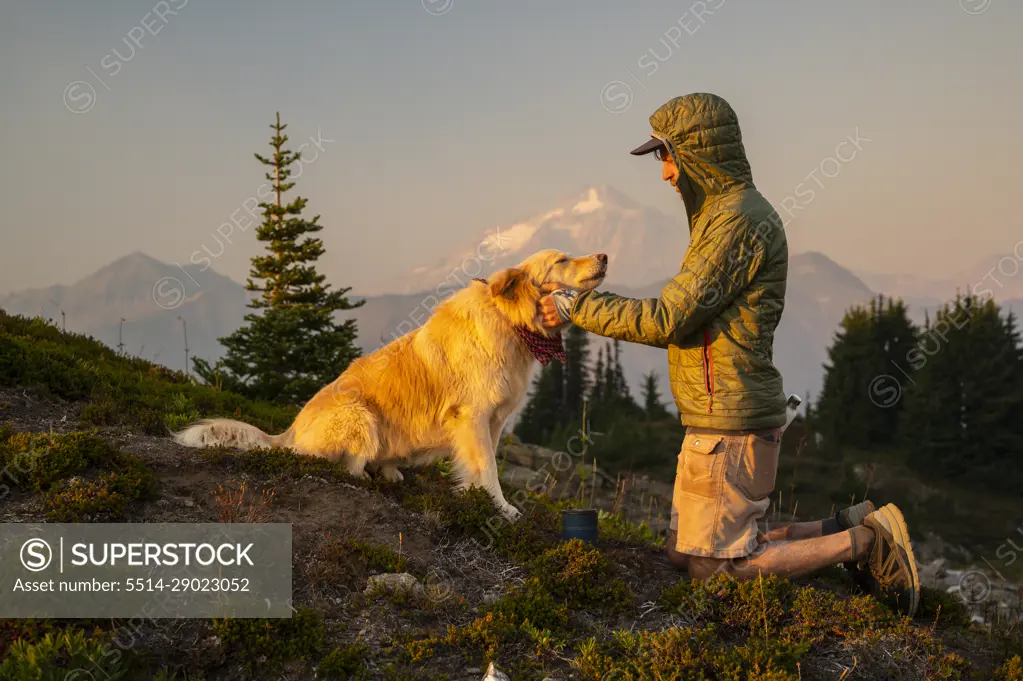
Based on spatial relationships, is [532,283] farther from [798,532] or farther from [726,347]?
[798,532]

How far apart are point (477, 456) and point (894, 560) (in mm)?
3395

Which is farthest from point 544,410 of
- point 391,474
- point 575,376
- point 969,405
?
point 391,474

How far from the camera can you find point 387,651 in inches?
192

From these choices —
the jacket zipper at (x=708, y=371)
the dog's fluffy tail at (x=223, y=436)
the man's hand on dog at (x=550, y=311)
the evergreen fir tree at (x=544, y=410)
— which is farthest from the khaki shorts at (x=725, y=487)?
the evergreen fir tree at (x=544, y=410)

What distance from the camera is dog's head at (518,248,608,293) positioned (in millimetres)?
6754

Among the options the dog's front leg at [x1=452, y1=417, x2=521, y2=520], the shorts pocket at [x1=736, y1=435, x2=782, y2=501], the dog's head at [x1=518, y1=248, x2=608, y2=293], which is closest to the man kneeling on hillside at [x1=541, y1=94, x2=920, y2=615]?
the shorts pocket at [x1=736, y1=435, x2=782, y2=501]

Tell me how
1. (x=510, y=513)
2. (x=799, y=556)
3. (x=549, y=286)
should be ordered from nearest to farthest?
(x=799, y=556) → (x=510, y=513) → (x=549, y=286)

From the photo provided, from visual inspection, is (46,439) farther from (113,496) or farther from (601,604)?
(601,604)

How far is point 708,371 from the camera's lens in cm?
555

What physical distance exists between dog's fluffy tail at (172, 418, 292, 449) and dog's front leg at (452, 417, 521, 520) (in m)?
1.77

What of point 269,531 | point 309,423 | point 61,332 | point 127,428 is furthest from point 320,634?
point 61,332

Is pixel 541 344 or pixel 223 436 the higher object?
pixel 541 344

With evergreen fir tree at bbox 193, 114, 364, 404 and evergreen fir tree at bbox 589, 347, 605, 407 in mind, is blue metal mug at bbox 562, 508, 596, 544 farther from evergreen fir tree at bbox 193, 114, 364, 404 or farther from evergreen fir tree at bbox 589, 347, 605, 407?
evergreen fir tree at bbox 589, 347, 605, 407

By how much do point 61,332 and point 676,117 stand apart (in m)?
9.81
